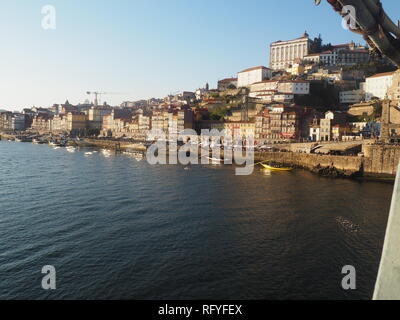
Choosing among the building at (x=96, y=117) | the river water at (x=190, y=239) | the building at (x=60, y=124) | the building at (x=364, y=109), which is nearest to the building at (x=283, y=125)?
the building at (x=364, y=109)

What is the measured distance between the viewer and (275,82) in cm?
7019

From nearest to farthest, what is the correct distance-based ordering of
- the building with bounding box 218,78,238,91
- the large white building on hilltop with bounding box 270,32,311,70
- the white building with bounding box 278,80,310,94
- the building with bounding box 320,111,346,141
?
the building with bounding box 320,111,346,141 → the white building with bounding box 278,80,310,94 → the large white building on hilltop with bounding box 270,32,311,70 → the building with bounding box 218,78,238,91

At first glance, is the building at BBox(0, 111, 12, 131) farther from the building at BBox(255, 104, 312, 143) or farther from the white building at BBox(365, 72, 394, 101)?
the white building at BBox(365, 72, 394, 101)

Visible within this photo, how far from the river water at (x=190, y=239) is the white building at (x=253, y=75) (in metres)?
56.5

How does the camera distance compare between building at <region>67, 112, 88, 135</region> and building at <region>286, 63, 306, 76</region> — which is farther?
building at <region>67, 112, 88, 135</region>

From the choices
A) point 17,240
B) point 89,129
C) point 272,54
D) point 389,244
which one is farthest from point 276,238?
point 89,129

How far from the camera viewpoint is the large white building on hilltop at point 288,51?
87.3 metres

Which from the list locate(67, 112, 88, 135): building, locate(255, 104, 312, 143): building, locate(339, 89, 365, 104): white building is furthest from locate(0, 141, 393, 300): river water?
locate(67, 112, 88, 135): building

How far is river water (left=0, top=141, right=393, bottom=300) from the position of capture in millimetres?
11508

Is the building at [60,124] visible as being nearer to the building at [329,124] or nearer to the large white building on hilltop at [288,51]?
the large white building on hilltop at [288,51]

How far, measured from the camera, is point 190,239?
52.2 feet

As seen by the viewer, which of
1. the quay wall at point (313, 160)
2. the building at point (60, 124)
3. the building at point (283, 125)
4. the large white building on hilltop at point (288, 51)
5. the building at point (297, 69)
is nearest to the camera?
the quay wall at point (313, 160)

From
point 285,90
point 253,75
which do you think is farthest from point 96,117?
point 285,90

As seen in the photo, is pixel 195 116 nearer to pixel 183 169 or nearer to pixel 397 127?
pixel 183 169
